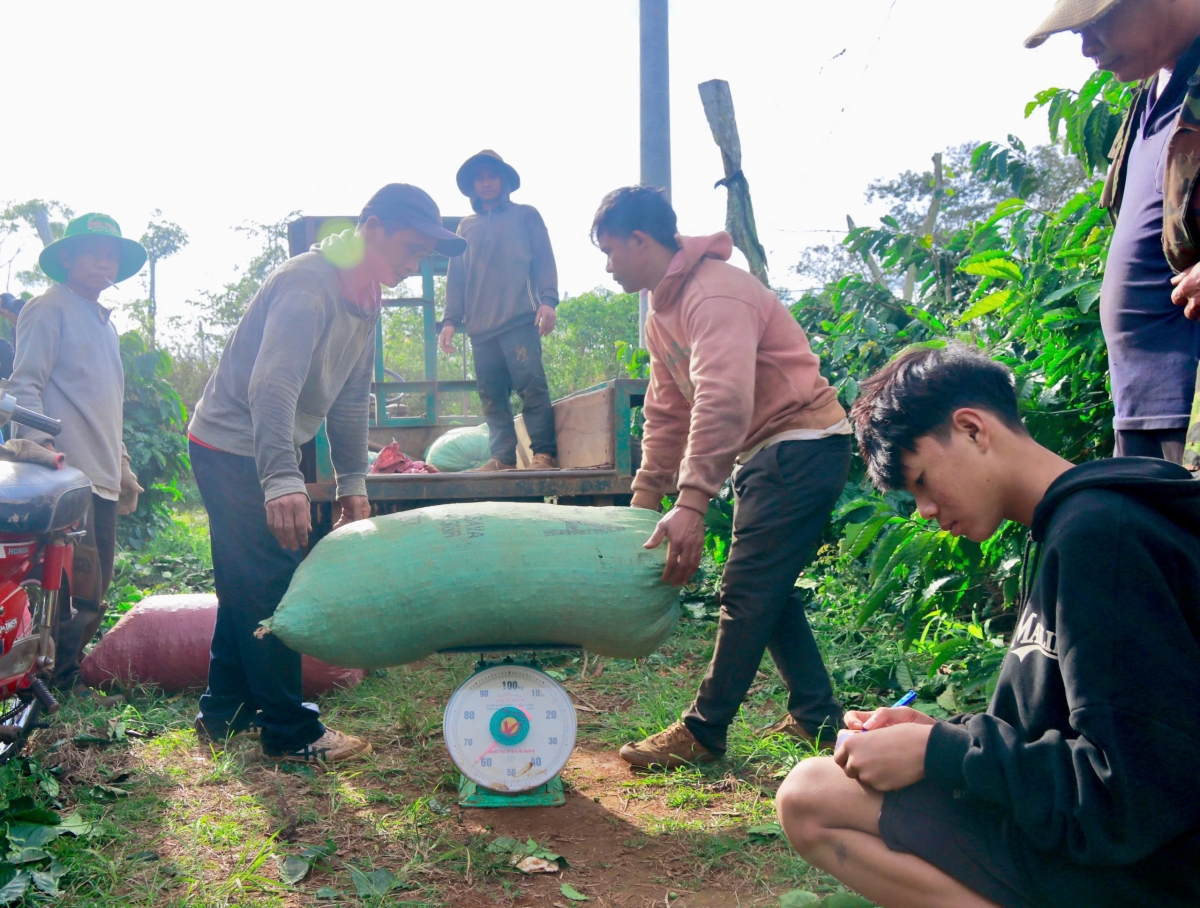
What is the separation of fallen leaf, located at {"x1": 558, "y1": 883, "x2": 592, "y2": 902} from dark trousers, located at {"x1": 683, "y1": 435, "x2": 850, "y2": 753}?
75 centimetres

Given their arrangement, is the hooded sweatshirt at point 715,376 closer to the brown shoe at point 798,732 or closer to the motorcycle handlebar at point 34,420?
the brown shoe at point 798,732

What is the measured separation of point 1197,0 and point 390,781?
8.87 feet

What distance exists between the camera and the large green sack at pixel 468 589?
2295mm

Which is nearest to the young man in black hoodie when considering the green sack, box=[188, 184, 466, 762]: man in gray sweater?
box=[188, 184, 466, 762]: man in gray sweater

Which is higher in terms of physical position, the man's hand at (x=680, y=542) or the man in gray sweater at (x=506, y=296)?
the man in gray sweater at (x=506, y=296)

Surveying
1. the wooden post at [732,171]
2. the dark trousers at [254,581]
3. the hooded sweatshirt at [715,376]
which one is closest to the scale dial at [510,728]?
the hooded sweatshirt at [715,376]

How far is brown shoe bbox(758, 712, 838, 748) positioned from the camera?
112 inches

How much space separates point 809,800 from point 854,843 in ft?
0.28

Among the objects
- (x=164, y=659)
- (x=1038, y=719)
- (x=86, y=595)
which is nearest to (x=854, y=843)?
(x=1038, y=719)

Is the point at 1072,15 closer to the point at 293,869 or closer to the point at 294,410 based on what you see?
the point at 294,410

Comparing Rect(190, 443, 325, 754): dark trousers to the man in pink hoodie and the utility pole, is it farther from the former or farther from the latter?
the utility pole

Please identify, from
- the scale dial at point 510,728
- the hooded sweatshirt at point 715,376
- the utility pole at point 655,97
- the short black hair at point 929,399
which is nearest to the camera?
the short black hair at point 929,399

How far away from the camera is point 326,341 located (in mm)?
2902

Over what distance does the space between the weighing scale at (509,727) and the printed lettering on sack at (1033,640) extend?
1.33m
